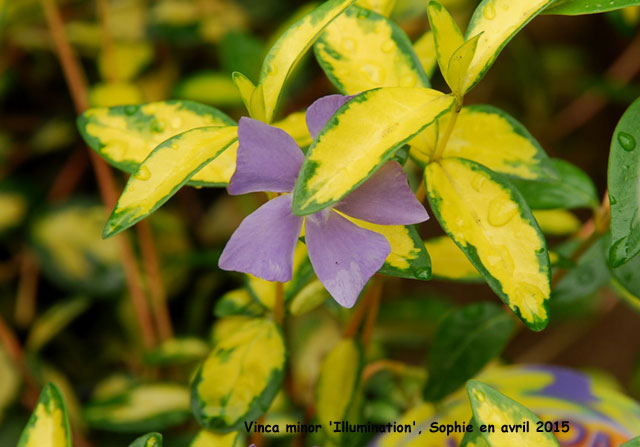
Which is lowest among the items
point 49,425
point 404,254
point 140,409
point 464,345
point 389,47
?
point 140,409

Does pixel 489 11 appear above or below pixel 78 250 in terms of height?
above

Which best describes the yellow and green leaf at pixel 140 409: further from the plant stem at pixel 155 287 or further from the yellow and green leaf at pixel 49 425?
the yellow and green leaf at pixel 49 425

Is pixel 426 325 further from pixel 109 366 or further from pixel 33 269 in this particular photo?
pixel 33 269

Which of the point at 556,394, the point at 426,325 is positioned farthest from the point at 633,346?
the point at 556,394

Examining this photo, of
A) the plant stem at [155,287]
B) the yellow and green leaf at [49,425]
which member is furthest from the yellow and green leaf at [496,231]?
the plant stem at [155,287]

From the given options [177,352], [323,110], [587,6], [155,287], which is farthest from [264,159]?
[155,287]

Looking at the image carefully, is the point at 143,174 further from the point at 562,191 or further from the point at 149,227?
the point at 149,227
